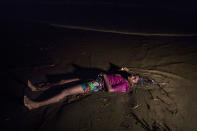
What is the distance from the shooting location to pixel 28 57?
516 centimetres

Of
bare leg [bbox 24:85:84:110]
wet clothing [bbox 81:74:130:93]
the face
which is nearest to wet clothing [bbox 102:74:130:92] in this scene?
wet clothing [bbox 81:74:130:93]

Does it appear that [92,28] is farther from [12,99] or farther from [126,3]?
[126,3]

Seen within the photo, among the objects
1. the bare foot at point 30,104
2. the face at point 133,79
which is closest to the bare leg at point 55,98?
the bare foot at point 30,104

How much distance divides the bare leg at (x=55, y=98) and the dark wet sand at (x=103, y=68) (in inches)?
5.9

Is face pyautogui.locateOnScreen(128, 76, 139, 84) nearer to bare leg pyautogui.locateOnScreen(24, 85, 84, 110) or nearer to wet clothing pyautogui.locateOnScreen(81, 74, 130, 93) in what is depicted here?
wet clothing pyautogui.locateOnScreen(81, 74, 130, 93)

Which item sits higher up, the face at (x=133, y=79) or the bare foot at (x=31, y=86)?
the face at (x=133, y=79)

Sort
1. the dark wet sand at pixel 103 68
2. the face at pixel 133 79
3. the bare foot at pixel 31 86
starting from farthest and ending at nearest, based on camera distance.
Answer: the face at pixel 133 79, the bare foot at pixel 31 86, the dark wet sand at pixel 103 68

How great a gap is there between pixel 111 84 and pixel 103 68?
105 centimetres

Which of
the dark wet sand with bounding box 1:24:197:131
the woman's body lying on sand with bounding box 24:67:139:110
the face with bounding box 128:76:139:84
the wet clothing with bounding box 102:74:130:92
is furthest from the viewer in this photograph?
the face with bounding box 128:76:139:84

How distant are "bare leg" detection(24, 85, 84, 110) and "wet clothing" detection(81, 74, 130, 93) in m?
0.15

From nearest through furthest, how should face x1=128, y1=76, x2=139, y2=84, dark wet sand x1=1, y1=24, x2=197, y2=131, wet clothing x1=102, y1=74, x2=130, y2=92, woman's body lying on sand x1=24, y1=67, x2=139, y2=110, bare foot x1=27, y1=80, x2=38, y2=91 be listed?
dark wet sand x1=1, y1=24, x2=197, y2=131 < woman's body lying on sand x1=24, y1=67, x2=139, y2=110 < bare foot x1=27, y1=80, x2=38, y2=91 < wet clothing x1=102, y1=74, x2=130, y2=92 < face x1=128, y1=76, x2=139, y2=84

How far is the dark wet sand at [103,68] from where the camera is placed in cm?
309

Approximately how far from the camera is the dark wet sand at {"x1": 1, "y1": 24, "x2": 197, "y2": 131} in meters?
3.09

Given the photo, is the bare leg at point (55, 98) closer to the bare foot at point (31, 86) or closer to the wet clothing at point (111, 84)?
the wet clothing at point (111, 84)
